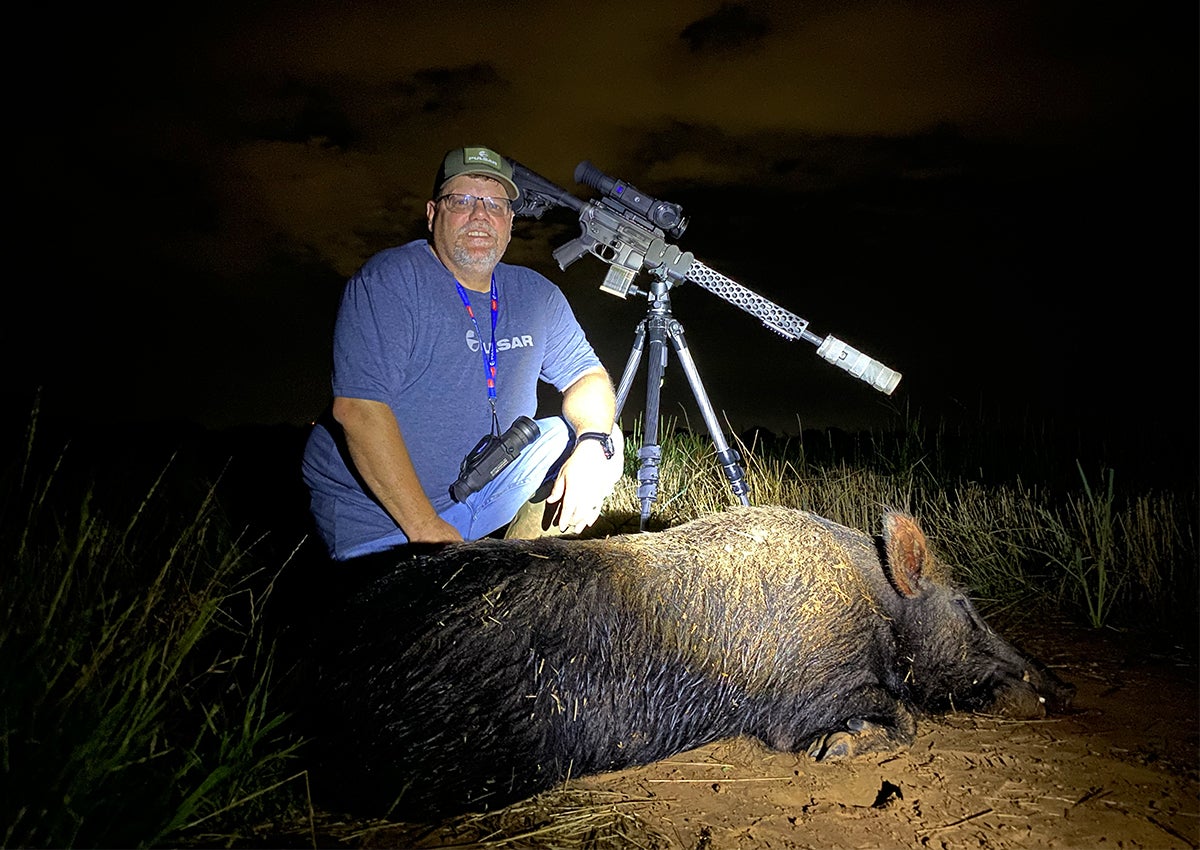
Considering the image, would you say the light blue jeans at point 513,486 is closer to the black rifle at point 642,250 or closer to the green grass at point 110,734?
the black rifle at point 642,250

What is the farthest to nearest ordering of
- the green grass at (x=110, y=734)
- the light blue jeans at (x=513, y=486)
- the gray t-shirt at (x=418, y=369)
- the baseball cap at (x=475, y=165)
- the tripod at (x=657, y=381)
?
the tripod at (x=657, y=381) → the light blue jeans at (x=513, y=486) → the baseball cap at (x=475, y=165) → the gray t-shirt at (x=418, y=369) → the green grass at (x=110, y=734)

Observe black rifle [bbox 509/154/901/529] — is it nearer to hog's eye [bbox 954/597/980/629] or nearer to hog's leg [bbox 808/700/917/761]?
hog's eye [bbox 954/597/980/629]

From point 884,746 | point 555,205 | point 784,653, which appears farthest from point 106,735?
point 555,205

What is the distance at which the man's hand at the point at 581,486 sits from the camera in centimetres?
379

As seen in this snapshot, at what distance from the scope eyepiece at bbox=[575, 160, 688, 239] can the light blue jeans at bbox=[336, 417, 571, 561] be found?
121 cm

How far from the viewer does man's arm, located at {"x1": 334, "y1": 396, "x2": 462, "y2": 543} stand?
330 centimetres

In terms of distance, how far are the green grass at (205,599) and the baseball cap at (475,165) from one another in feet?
6.02

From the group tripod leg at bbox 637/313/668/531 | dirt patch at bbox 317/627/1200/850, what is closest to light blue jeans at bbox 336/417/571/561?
tripod leg at bbox 637/313/668/531

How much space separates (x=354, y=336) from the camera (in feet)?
11.4

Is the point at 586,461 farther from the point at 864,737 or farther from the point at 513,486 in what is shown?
the point at 864,737

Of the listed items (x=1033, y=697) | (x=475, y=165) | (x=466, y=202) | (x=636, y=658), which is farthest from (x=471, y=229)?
(x=1033, y=697)

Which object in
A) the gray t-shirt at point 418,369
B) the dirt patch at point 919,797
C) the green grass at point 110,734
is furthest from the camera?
the gray t-shirt at point 418,369

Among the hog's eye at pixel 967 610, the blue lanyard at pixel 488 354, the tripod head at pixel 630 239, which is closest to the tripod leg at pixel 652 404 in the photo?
the tripod head at pixel 630 239

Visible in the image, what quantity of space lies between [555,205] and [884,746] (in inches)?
117
